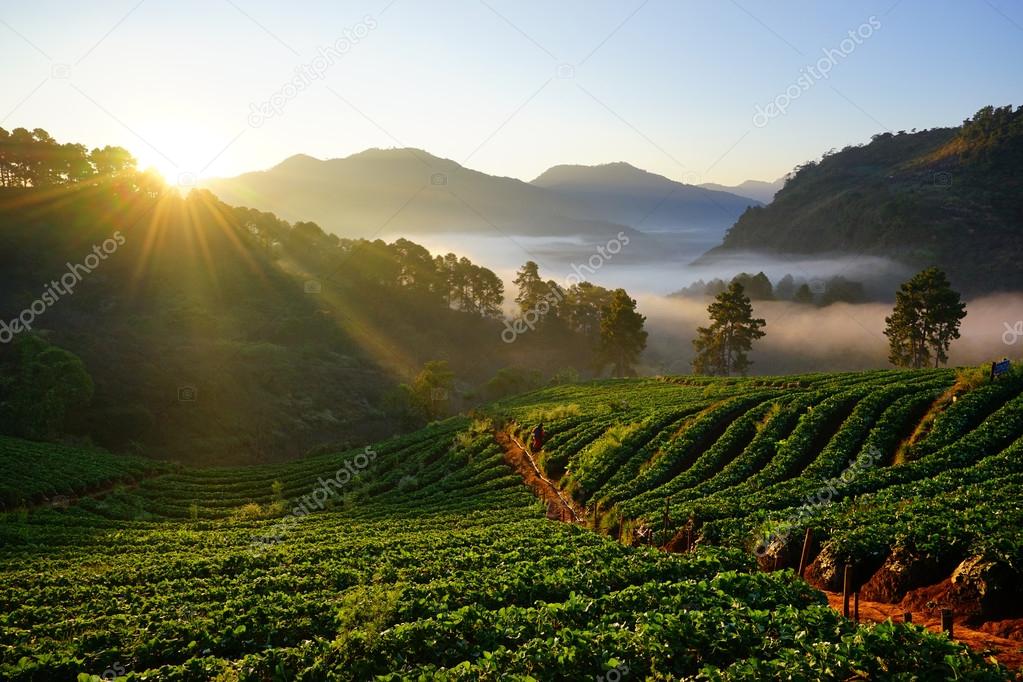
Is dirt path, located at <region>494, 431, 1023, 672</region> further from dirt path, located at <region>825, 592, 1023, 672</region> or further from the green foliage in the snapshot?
the green foliage

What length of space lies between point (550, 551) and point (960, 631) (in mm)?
11569

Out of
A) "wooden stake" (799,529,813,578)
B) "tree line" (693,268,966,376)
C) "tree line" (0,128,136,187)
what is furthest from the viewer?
"tree line" (0,128,136,187)

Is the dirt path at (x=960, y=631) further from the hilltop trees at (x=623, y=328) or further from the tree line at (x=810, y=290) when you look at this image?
the tree line at (x=810, y=290)

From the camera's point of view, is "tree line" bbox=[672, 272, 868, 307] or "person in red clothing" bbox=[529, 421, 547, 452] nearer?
"person in red clothing" bbox=[529, 421, 547, 452]

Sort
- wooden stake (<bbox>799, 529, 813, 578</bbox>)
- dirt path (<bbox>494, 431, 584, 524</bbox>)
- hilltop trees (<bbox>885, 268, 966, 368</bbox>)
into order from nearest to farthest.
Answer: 1. wooden stake (<bbox>799, 529, 813, 578</bbox>)
2. dirt path (<bbox>494, 431, 584, 524</bbox>)
3. hilltop trees (<bbox>885, 268, 966, 368</bbox>)

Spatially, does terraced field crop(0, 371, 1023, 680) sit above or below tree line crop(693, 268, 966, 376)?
below

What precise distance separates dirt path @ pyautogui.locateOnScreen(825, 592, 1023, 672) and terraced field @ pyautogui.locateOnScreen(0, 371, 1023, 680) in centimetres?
171

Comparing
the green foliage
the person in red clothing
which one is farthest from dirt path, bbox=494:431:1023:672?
the green foliage

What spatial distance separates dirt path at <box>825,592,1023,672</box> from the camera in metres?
13.0

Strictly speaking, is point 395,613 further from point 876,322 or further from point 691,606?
point 876,322

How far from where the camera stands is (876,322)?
5714 inches

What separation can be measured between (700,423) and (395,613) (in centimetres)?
2826

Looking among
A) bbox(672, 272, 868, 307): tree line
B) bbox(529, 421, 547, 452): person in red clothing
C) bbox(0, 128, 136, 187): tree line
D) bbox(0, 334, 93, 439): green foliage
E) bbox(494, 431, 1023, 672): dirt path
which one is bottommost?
bbox(494, 431, 1023, 672): dirt path

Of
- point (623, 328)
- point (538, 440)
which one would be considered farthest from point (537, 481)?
point (623, 328)
